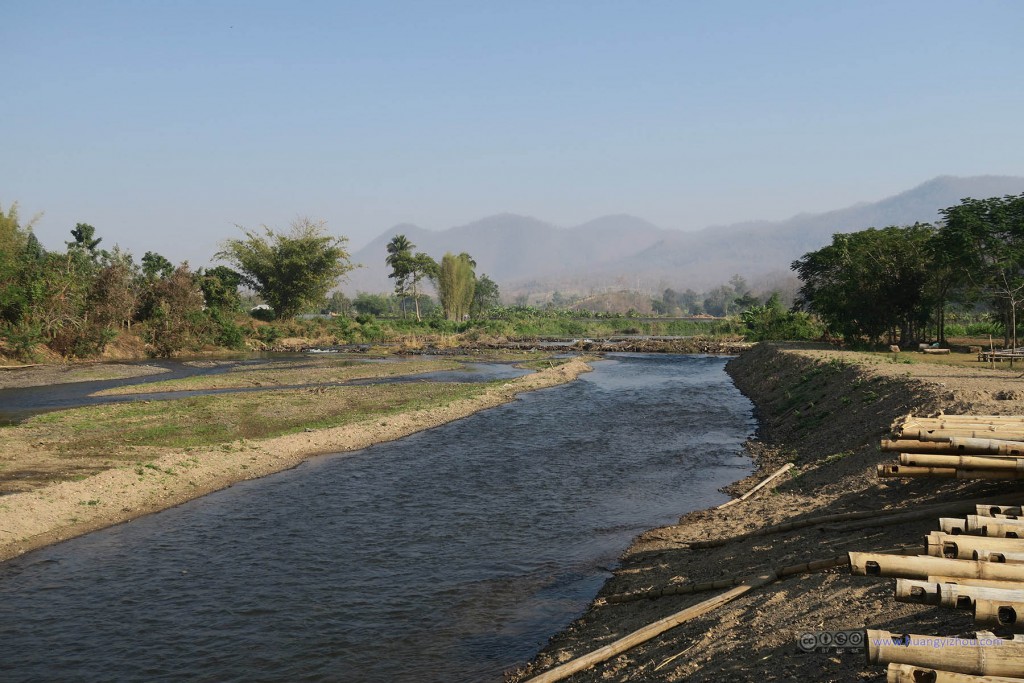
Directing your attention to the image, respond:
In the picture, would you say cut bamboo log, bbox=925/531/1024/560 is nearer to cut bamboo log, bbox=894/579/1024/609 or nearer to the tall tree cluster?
cut bamboo log, bbox=894/579/1024/609

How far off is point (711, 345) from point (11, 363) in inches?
2656

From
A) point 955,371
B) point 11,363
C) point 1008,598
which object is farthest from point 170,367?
point 1008,598

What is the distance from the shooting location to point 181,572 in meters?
14.4

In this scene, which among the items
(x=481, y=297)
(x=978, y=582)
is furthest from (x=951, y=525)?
(x=481, y=297)

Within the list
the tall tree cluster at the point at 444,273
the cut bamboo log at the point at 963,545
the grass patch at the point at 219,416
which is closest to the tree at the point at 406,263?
the tall tree cluster at the point at 444,273

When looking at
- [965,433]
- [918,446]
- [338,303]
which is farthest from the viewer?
[338,303]

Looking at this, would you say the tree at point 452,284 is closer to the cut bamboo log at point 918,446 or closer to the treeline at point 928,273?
the treeline at point 928,273

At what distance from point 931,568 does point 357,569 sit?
11264 millimetres

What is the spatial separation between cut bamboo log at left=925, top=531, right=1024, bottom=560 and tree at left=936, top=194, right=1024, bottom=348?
3687cm

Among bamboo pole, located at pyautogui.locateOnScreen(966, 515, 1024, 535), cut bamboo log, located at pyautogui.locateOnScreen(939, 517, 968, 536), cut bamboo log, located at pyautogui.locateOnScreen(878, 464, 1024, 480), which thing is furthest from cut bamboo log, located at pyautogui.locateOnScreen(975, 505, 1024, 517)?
cut bamboo log, located at pyautogui.locateOnScreen(878, 464, 1024, 480)

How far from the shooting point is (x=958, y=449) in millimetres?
9805

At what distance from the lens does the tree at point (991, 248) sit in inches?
1486

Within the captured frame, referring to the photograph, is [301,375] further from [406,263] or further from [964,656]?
[406,263]

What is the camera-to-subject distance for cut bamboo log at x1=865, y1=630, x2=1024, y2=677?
4902mm
